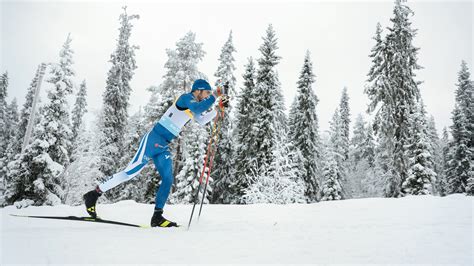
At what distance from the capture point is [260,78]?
2630 centimetres

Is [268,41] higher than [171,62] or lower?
higher

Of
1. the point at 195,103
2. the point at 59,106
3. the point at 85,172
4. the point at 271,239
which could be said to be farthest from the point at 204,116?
the point at 85,172

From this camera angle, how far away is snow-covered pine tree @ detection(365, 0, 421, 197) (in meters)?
21.5

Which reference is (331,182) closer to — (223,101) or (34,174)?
(34,174)

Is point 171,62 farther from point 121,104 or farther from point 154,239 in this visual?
point 154,239

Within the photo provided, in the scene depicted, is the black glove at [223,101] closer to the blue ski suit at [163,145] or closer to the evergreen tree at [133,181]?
the blue ski suit at [163,145]

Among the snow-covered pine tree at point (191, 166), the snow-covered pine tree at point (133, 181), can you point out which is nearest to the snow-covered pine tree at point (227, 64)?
the snow-covered pine tree at point (191, 166)

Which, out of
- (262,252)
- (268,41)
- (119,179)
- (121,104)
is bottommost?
(262,252)

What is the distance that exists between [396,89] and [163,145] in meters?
21.3

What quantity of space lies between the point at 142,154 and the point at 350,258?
3397 millimetres

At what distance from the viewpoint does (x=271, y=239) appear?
349 cm

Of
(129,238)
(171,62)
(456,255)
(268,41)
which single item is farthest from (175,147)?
(456,255)

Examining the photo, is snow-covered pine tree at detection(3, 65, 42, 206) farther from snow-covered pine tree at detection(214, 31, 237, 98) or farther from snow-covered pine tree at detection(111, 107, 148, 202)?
snow-covered pine tree at detection(214, 31, 237, 98)

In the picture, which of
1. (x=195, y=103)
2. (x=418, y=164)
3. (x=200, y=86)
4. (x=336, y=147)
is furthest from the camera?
(x=336, y=147)
